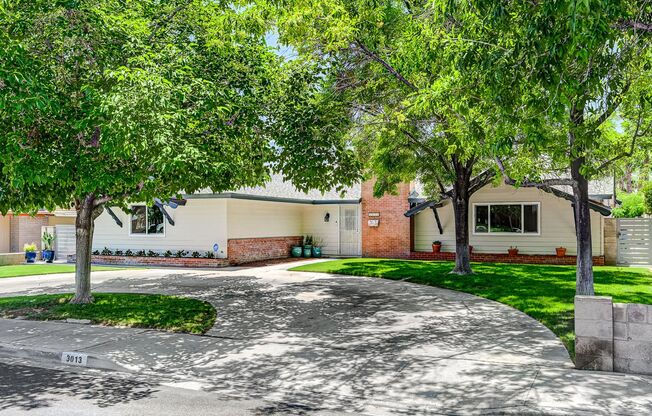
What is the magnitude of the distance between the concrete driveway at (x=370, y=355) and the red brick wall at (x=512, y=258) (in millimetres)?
9604

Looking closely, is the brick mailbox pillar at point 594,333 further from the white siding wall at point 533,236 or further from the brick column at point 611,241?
the brick column at point 611,241

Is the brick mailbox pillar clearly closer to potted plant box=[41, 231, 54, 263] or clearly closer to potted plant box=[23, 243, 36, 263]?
potted plant box=[41, 231, 54, 263]

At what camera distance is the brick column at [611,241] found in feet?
64.9

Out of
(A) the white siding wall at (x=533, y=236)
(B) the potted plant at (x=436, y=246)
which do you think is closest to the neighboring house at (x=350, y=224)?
(A) the white siding wall at (x=533, y=236)

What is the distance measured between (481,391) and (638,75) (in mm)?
6226

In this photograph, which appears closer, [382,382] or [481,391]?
[481,391]

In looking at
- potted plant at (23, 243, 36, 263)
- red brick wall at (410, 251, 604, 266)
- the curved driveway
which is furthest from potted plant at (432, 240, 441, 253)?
potted plant at (23, 243, 36, 263)

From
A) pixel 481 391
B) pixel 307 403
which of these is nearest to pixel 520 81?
pixel 481 391

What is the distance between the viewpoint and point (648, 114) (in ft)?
31.1

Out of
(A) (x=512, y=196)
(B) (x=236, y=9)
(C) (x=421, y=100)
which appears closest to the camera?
(C) (x=421, y=100)

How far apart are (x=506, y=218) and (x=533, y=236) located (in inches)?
52.9

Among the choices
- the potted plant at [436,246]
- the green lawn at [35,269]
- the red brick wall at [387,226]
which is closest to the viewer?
the green lawn at [35,269]

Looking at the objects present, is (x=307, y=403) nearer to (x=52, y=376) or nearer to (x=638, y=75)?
(x=52, y=376)

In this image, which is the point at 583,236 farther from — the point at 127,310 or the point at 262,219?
the point at 262,219
